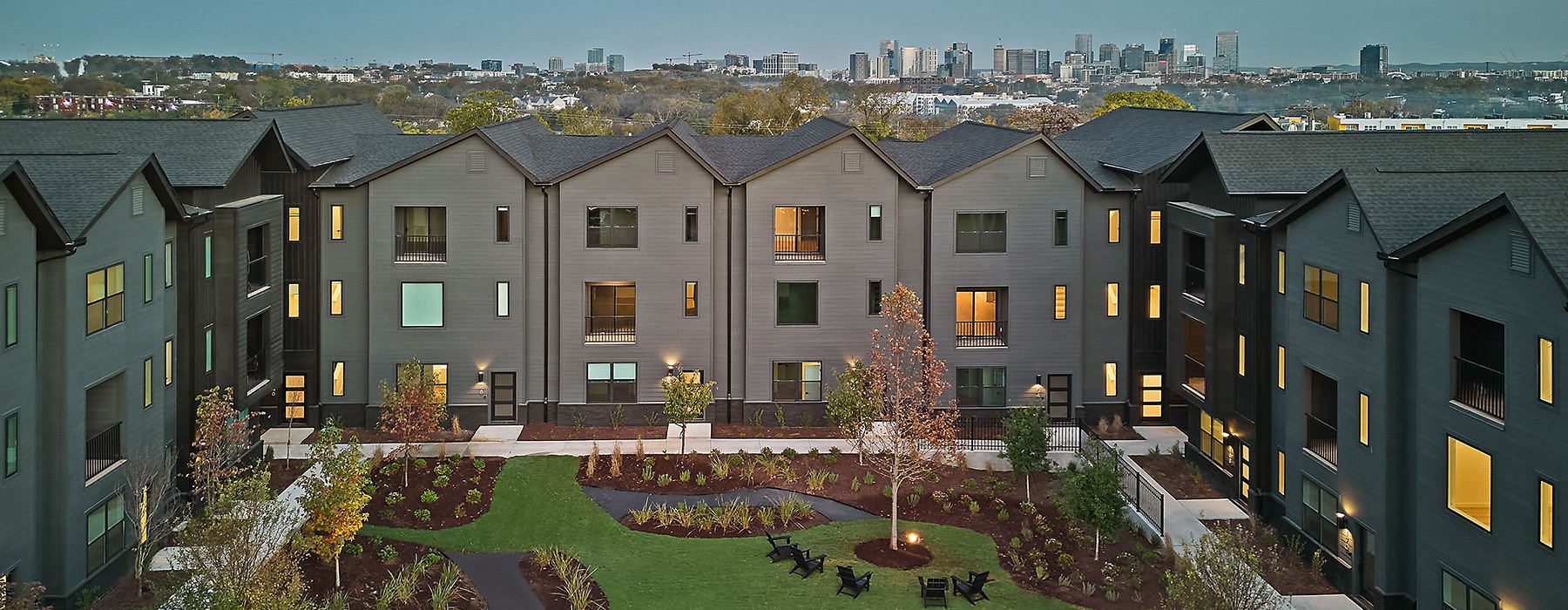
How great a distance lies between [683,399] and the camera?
34.1 m

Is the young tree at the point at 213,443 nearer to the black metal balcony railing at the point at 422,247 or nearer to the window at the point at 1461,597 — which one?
the black metal balcony railing at the point at 422,247

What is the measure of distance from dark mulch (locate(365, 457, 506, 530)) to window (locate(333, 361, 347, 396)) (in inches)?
196

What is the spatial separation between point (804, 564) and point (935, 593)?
9.08 ft

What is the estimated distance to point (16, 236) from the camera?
2055 cm

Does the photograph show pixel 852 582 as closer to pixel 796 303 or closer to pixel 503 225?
pixel 796 303

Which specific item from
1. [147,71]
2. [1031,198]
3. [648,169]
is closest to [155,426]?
[648,169]

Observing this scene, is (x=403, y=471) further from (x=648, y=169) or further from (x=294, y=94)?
(x=294, y=94)

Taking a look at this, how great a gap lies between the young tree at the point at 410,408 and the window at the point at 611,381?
4.21 m

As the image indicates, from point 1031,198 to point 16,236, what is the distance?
25228 millimetres

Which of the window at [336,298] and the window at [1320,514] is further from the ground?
the window at [336,298]

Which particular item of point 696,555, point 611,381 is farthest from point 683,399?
point 696,555

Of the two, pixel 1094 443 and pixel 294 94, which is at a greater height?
pixel 294 94

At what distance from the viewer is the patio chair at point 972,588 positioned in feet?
77.3

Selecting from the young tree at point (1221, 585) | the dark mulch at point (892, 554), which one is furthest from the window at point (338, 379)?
the young tree at point (1221, 585)
